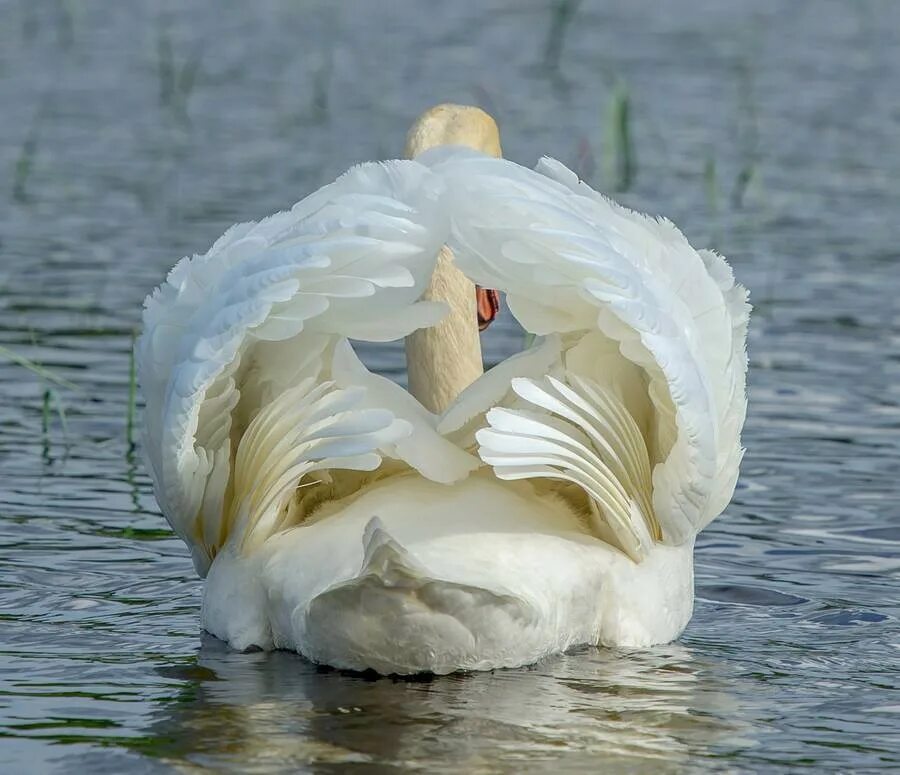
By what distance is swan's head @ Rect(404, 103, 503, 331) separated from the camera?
712 cm

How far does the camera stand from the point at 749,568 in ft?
24.2

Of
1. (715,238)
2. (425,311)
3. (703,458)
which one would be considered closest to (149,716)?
(425,311)

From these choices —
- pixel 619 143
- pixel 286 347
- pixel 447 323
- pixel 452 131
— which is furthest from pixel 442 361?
pixel 619 143

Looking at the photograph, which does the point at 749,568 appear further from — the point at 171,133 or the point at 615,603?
the point at 171,133

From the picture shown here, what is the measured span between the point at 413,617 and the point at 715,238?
712 centimetres

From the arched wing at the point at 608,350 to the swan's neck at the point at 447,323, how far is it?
0.89m

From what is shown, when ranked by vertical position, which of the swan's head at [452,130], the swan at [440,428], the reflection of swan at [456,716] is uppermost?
the swan's head at [452,130]

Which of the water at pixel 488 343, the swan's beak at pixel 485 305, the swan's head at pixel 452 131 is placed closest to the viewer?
the water at pixel 488 343

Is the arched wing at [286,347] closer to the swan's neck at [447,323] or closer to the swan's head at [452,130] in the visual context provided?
the swan's neck at [447,323]

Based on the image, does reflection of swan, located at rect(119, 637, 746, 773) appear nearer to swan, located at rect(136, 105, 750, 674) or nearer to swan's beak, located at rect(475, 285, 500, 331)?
swan, located at rect(136, 105, 750, 674)

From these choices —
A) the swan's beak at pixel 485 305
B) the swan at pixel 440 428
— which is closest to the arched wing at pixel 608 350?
the swan at pixel 440 428

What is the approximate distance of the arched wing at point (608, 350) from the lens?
555 cm

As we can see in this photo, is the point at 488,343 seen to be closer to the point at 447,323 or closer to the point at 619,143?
the point at 619,143

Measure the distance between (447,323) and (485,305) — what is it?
18.5 inches
